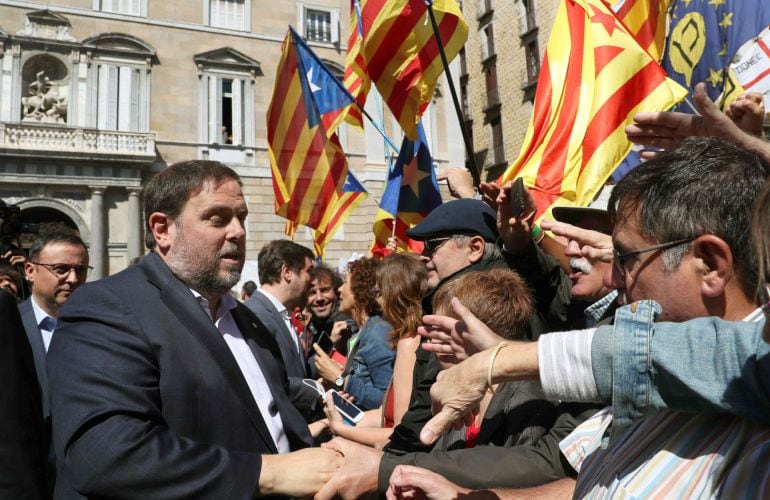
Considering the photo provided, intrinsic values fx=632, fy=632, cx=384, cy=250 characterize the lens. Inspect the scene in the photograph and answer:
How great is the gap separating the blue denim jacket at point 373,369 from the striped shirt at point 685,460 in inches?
108

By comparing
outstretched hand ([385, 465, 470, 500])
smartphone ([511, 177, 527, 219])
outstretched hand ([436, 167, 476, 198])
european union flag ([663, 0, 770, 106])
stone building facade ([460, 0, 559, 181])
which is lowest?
outstretched hand ([385, 465, 470, 500])

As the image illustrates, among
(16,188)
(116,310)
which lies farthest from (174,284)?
(16,188)

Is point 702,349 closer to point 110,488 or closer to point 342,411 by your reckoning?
point 110,488

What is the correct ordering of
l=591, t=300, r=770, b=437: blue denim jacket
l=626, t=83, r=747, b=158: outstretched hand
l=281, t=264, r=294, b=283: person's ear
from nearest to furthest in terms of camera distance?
l=591, t=300, r=770, b=437: blue denim jacket, l=626, t=83, r=747, b=158: outstretched hand, l=281, t=264, r=294, b=283: person's ear

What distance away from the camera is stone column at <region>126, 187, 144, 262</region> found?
18.5 metres

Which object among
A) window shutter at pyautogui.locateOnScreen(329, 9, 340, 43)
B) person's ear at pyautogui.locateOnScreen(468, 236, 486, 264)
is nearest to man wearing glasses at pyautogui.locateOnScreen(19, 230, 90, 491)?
person's ear at pyautogui.locateOnScreen(468, 236, 486, 264)

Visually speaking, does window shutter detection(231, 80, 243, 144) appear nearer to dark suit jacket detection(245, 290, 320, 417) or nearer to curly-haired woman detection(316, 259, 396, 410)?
dark suit jacket detection(245, 290, 320, 417)

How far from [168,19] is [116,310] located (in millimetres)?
20267

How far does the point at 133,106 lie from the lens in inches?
751

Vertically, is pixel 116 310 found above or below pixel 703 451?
above

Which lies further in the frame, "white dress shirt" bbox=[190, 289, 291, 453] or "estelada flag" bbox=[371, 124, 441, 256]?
"estelada flag" bbox=[371, 124, 441, 256]

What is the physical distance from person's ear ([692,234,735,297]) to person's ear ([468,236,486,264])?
1.72 metres

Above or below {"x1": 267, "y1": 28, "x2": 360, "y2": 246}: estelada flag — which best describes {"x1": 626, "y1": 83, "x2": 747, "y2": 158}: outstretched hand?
below

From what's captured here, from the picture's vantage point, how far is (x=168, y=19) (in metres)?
19.9
